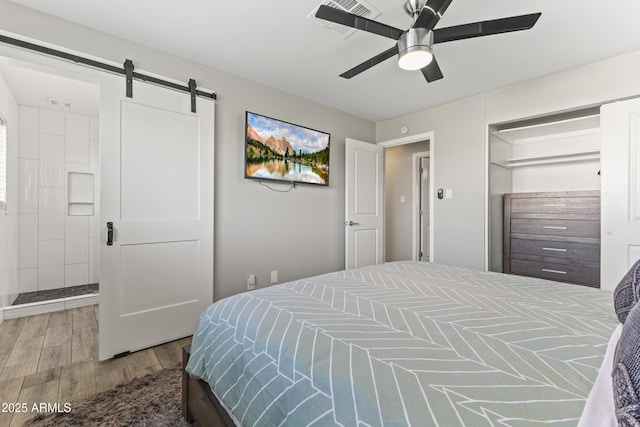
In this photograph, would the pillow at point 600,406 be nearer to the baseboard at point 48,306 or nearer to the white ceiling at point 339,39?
the white ceiling at point 339,39

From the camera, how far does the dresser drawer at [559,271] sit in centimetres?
270

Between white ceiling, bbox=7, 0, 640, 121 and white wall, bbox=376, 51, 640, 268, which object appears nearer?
white ceiling, bbox=7, 0, 640, 121

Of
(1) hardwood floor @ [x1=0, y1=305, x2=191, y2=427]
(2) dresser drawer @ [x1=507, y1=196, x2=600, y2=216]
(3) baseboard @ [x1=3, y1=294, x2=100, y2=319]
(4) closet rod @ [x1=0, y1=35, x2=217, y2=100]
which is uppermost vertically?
(4) closet rod @ [x1=0, y1=35, x2=217, y2=100]

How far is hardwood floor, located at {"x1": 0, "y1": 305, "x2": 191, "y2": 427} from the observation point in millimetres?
1640

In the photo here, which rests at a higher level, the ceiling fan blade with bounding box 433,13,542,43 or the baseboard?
the ceiling fan blade with bounding box 433,13,542,43

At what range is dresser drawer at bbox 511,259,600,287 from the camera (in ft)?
8.86

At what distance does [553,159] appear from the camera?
3.19 m

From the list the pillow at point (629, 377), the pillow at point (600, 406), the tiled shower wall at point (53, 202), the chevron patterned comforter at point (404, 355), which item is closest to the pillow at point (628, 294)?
the chevron patterned comforter at point (404, 355)

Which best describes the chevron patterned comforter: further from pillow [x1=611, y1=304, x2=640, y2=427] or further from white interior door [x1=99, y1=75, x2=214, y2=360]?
white interior door [x1=99, y1=75, x2=214, y2=360]

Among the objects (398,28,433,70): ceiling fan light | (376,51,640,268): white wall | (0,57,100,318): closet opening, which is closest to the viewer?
(398,28,433,70): ceiling fan light

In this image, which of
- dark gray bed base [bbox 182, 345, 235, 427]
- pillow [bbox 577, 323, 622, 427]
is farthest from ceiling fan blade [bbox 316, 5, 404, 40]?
dark gray bed base [bbox 182, 345, 235, 427]

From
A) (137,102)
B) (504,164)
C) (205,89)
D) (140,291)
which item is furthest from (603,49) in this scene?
(140,291)

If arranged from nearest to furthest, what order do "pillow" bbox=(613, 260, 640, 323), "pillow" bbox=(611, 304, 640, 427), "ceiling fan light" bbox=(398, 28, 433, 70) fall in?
"pillow" bbox=(611, 304, 640, 427)
"pillow" bbox=(613, 260, 640, 323)
"ceiling fan light" bbox=(398, 28, 433, 70)

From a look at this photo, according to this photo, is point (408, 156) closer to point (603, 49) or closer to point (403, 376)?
point (603, 49)
